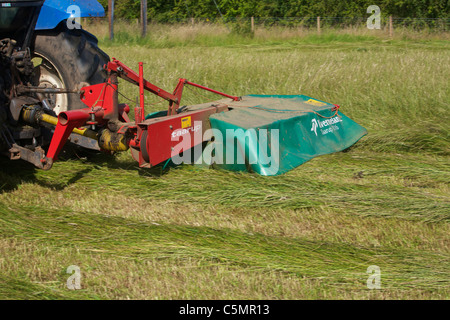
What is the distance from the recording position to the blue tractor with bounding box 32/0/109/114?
4426mm

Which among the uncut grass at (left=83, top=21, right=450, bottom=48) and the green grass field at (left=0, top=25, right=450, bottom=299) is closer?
the green grass field at (left=0, top=25, right=450, bottom=299)

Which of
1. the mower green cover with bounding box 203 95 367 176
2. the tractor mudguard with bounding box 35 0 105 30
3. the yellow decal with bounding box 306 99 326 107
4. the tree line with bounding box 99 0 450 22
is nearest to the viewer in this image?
the mower green cover with bounding box 203 95 367 176

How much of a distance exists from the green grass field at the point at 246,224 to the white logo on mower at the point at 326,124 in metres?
0.30

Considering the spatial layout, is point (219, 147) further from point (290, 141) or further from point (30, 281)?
point (30, 281)

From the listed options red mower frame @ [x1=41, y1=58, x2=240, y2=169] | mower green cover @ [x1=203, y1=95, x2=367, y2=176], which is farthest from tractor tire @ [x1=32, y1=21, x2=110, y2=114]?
mower green cover @ [x1=203, y1=95, x2=367, y2=176]

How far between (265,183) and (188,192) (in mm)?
578

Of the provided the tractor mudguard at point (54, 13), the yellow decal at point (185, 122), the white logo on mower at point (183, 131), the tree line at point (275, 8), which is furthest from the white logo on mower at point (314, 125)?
the tree line at point (275, 8)

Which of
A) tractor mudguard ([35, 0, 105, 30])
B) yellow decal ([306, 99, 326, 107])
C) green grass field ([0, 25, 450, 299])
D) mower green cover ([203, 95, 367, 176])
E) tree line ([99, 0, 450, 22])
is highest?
tree line ([99, 0, 450, 22])

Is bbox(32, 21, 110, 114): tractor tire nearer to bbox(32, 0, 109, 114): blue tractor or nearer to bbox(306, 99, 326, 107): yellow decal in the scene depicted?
bbox(32, 0, 109, 114): blue tractor

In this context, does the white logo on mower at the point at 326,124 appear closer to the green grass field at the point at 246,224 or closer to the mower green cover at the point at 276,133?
the mower green cover at the point at 276,133

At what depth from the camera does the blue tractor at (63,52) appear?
443 centimetres

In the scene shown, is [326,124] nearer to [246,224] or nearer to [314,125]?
[314,125]

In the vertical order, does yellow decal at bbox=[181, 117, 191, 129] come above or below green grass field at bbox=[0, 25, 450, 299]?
above

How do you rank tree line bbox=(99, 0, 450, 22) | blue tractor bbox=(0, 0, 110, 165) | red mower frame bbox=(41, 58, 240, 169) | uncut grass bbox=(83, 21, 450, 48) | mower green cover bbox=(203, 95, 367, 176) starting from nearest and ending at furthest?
red mower frame bbox=(41, 58, 240, 169), blue tractor bbox=(0, 0, 110, 165), mower green cover bbox=(203, 95, 367, 176), uncut grass bbox=(83, 21, 450, 48), tree line bbox=(99, 0, 450, 22)
